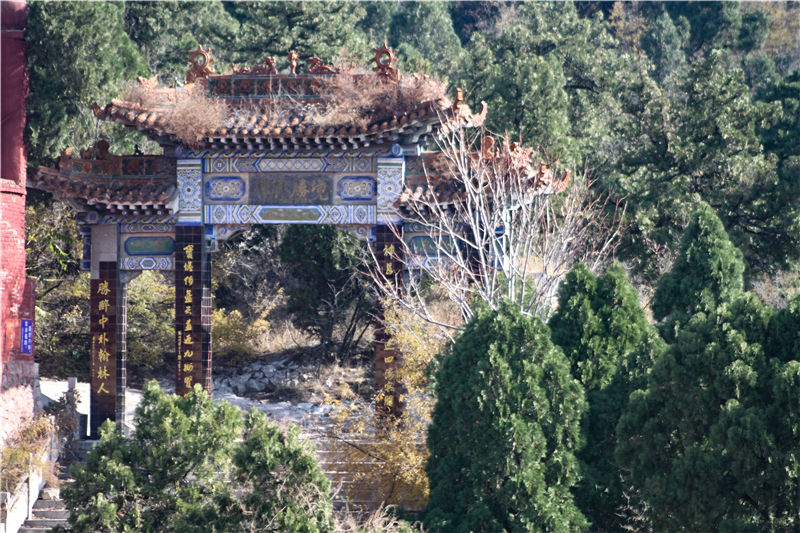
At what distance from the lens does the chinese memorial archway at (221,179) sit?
1742 cm

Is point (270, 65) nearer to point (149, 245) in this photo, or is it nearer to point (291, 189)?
point (291, 189)

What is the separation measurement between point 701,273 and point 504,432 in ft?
15.0

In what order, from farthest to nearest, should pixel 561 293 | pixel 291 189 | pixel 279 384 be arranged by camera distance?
pixel 279 384 → pixel 291 189 → pixel 561 293

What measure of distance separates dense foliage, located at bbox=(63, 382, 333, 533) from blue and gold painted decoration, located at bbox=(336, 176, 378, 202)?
5316 mm

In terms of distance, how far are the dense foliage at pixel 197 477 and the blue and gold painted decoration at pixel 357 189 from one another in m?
5.32

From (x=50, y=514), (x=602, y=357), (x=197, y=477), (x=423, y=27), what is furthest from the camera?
(x=423, y=27)

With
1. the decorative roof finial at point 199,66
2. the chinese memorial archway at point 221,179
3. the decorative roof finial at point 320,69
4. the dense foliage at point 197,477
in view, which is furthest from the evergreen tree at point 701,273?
the decorative roof finial at point 199,66

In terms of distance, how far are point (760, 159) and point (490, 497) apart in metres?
12.5

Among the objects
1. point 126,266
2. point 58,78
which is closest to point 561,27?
point 58,78

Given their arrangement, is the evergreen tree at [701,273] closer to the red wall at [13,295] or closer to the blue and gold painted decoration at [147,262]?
the blue and gold painted decoration at [147,262]

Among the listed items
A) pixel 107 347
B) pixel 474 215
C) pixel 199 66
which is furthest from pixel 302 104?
pixel 107 347

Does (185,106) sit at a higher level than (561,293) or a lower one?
higher

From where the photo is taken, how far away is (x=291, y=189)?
58.0ft

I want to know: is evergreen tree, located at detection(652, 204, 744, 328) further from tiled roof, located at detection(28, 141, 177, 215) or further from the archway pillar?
the archway pillar
